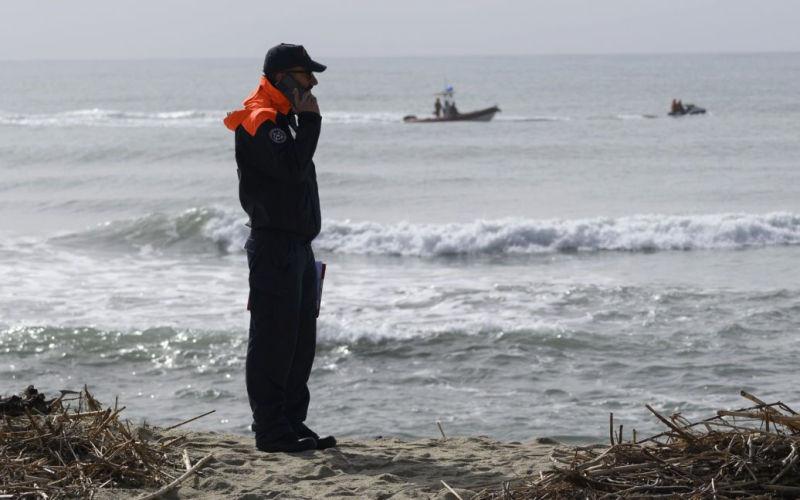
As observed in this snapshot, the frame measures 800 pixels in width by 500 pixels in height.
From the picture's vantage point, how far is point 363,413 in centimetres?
682

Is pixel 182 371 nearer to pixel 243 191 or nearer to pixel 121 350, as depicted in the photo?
pixel 121 350

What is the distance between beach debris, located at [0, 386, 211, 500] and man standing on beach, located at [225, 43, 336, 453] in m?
0.49

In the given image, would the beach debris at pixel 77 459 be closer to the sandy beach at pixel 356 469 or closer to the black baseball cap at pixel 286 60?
the sandy beach at pixel 356 469

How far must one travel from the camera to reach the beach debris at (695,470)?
9.43 feet

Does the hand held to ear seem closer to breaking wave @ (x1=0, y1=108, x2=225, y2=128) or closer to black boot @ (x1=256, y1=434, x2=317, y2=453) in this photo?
black boot @ (x1=256, y1=434, x2=317, y2=453)

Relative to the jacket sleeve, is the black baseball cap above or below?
above

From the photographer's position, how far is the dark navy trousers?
170 inches

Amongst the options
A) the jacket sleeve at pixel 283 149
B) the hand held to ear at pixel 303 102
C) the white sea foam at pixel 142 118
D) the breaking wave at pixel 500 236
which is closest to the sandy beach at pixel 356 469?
the jacket sleeve at pixel 283 149

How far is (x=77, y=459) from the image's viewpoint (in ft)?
12.0

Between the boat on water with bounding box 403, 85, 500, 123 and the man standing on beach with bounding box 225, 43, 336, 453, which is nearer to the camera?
the man standing on beach with bounding box 225, 43, 336, 453

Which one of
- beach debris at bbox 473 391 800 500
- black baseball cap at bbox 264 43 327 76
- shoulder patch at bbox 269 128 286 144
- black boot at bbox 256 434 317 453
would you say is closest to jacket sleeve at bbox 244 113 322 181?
shoulder patch at bbox 269 128 286 144

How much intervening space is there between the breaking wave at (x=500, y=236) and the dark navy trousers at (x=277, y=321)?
392 inches

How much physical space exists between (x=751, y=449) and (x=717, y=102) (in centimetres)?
5259

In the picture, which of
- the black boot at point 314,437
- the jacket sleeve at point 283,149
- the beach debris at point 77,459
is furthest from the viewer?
the black boot at point 314,437
